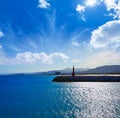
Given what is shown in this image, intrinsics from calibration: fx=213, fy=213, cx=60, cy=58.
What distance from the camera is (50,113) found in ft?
81.5

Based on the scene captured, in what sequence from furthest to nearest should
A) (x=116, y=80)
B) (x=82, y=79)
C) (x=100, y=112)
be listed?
(x=82, y=79) < (x=116, y=80) < (x=100, y=112)

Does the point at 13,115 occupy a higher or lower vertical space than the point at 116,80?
lower

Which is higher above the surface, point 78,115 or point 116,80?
point 116,80

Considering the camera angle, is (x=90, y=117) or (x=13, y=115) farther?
(x=13, y=115)

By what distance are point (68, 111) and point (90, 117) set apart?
397 centimetres

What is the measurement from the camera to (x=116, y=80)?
7819 cm

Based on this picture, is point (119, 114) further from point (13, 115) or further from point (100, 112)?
point (13, 115)

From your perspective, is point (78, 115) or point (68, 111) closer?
point (78, 115)

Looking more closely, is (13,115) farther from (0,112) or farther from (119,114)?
(119,114)

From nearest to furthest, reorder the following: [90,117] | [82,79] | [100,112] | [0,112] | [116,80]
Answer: [90,117] < [100,112] < [0,112] < [116,80] < [82,79]

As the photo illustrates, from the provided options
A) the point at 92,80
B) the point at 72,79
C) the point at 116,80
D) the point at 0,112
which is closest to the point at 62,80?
the point at 72,79

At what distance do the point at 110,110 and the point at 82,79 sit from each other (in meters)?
60.0

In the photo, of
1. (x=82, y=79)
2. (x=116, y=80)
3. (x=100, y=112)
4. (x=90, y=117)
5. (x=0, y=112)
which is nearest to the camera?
(x=90, y=117)

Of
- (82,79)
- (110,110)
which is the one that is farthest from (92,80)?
(110,110)
